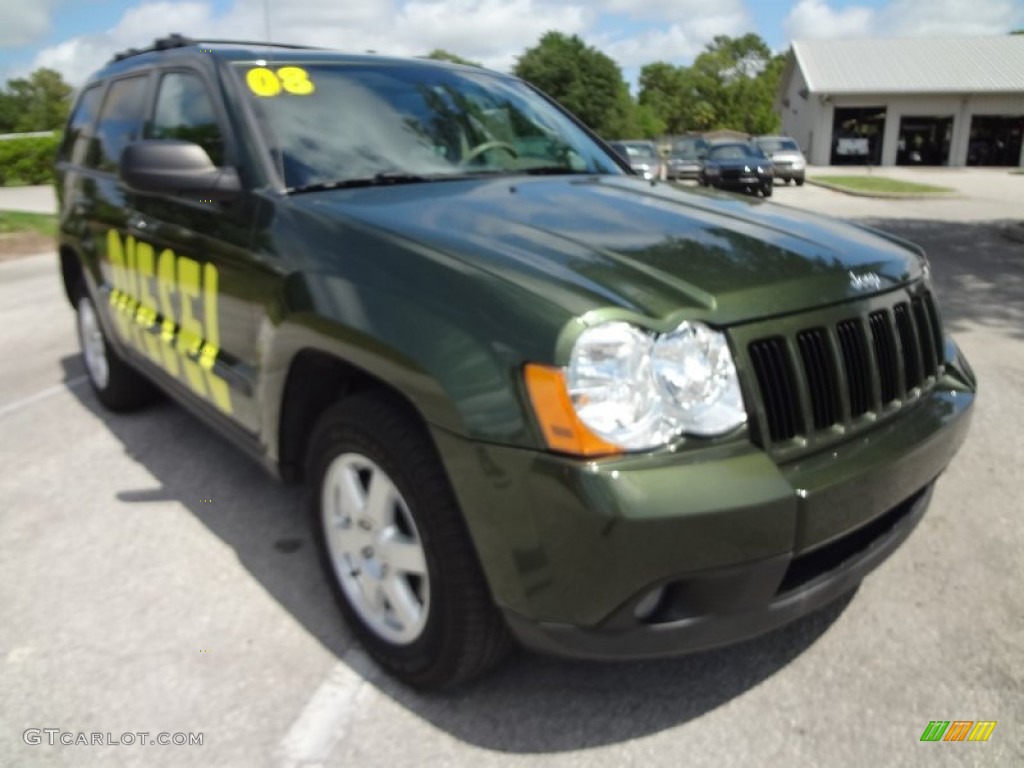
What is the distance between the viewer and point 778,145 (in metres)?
27.6

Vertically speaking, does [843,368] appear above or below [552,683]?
above

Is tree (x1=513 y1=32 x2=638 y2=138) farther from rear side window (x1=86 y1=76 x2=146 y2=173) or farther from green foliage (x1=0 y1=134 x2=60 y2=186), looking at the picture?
rear side window (x1=86 y1=76 x2=146 y2=173)

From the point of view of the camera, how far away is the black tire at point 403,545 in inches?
84.6

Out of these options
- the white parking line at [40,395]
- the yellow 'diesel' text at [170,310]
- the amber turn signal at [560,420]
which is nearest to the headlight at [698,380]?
the amber turn signal at [560,420]

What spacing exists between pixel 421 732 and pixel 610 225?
1.53 metres

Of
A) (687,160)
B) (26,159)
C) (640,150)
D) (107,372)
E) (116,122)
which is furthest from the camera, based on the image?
(687,160)

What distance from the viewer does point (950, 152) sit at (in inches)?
1645

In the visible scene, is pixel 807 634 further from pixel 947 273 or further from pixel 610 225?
pixel 947 273

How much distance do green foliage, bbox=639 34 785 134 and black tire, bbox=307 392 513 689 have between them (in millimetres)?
64635

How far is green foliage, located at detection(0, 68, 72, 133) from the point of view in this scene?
5766cm

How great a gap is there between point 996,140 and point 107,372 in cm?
4674

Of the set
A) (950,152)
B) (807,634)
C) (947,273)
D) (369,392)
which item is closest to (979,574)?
(807,634)

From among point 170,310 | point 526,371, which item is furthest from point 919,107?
point 526,371

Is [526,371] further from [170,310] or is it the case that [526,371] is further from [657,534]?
[170,310]
